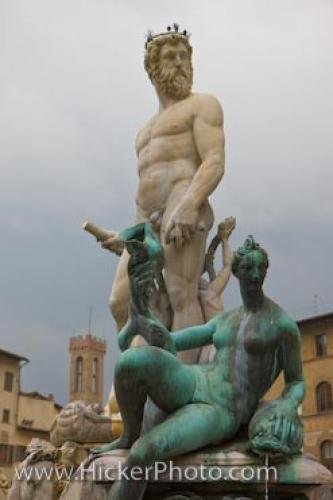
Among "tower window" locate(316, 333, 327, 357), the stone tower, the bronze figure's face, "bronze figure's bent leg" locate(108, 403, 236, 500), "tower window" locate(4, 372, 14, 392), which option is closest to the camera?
"bronze figure's bent leg" locate(108, 403, 236, 500)

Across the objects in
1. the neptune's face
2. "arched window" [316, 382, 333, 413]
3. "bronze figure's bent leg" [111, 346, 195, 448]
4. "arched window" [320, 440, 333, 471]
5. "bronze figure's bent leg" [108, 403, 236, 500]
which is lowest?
"bronze figure's bent leg" [108, 403, 236, 500]

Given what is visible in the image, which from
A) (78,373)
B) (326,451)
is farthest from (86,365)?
(326,451)

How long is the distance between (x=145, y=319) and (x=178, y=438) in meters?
0.57

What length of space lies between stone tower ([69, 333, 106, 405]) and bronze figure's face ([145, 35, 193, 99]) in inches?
3613

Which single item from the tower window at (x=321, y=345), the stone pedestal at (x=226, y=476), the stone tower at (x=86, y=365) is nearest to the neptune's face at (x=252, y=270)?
the stone pedestal at (x=226, y=476)

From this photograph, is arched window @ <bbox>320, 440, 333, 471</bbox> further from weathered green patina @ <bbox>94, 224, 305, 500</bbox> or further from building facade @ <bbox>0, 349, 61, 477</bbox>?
weathered green patina @ <bbox>94, 224, 305, 500</bbox>

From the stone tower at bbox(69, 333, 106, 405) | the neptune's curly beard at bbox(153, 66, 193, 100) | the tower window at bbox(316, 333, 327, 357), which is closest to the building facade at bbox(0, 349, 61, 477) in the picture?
the tower window at bbox(316, 333, 327, 357)

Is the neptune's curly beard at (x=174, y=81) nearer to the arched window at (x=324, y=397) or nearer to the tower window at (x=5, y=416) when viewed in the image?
the arched window at (x=324, y=397)

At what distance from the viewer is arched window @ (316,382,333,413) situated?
42688 millimetres

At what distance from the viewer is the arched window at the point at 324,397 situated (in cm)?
4269

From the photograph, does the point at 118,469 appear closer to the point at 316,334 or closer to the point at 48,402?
the point at 316,334

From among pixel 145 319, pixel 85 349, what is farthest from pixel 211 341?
pixel 85 349

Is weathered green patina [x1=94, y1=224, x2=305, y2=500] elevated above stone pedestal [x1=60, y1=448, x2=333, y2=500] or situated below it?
above

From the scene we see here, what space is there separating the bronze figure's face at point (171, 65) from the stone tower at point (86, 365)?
91760mm
